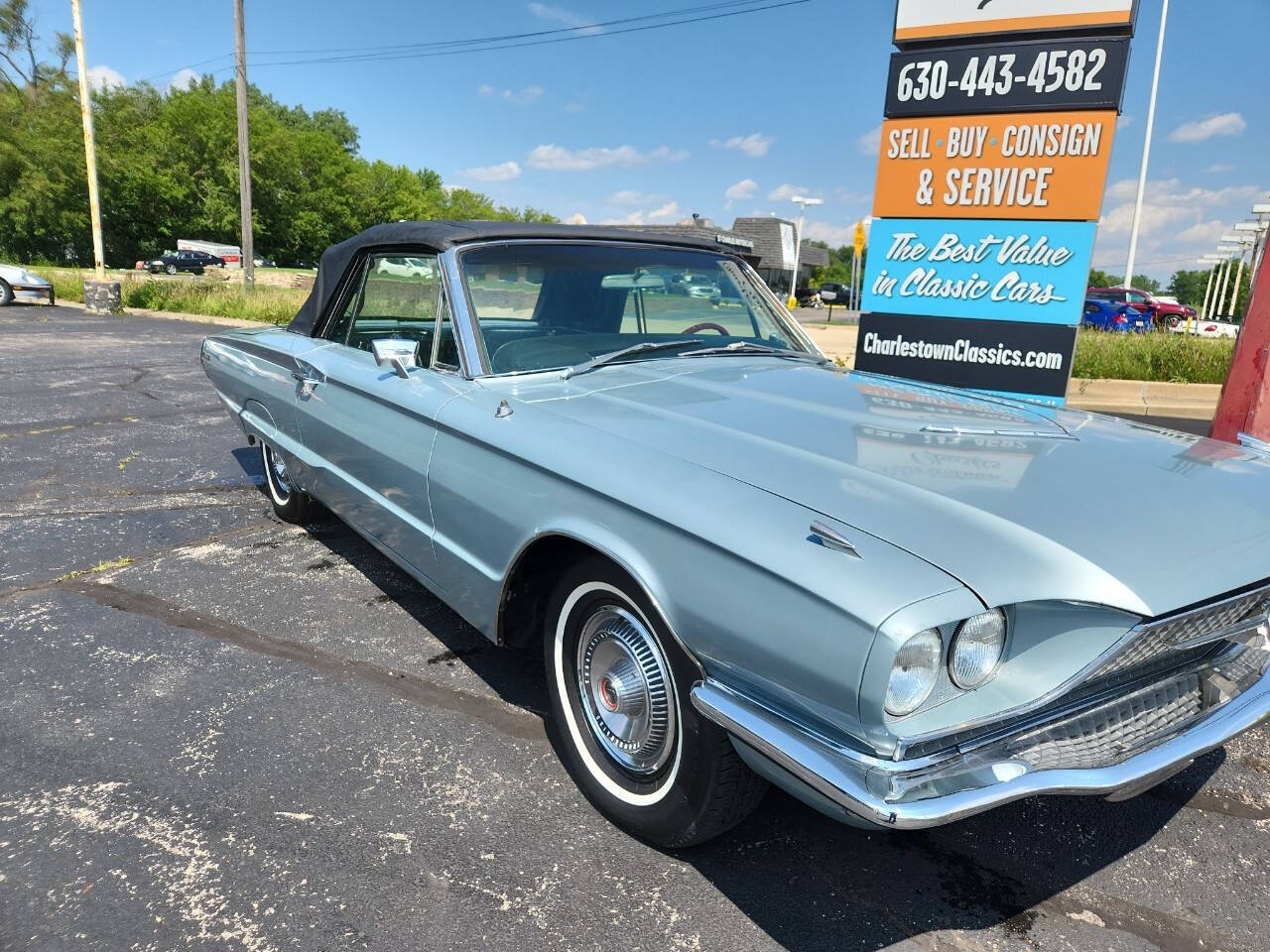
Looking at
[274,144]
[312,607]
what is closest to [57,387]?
[312,607]

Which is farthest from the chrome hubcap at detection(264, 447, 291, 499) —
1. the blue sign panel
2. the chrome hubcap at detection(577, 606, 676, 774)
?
the blue sign panel

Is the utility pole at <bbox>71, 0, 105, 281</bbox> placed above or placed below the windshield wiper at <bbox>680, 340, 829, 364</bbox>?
above

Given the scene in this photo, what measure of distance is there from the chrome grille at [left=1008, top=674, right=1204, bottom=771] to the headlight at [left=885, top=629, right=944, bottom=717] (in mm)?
252

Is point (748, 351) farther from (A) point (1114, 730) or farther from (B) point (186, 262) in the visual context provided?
(B) point (186, 262)

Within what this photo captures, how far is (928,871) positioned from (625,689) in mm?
894

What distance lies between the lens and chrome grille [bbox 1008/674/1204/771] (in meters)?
1.61

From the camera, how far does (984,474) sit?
1936mm

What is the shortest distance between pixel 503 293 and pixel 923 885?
2293 millimetres

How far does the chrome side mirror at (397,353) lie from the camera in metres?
2.77

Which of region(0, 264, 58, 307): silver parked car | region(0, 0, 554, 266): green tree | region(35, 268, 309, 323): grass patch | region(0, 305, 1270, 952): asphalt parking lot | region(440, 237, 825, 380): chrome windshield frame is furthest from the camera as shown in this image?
region(0, 0, 554, 266): green tree

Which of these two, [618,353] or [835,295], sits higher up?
[835,295]

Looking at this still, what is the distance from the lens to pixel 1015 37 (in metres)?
5.15

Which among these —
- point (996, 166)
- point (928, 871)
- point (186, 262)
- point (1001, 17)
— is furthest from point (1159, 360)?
point (186, 262)

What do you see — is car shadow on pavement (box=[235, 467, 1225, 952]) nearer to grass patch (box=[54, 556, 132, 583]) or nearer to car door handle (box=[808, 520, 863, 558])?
car door handle (box=[808, 520, 863, 558])
